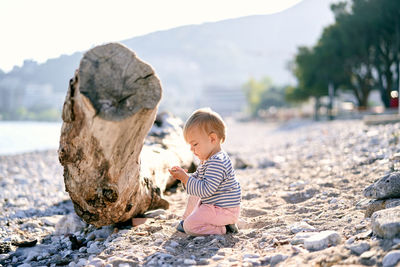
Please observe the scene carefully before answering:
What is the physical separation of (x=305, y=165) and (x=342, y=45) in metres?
23.1

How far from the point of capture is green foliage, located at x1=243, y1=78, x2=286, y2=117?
74188 millimetres

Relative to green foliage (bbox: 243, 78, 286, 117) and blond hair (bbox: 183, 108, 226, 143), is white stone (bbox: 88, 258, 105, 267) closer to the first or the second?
blond hair (bbox: 183, 108, 226, 143)

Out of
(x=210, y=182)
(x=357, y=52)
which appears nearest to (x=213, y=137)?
(x=210, y=182)

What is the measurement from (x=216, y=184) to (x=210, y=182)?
0.05 m

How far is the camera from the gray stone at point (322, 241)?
2.25m

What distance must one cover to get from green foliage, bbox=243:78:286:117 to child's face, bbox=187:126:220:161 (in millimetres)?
70692

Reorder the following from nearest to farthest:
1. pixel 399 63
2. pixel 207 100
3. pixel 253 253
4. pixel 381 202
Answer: pixel 253 253
pixel 381 202
pixel 399 63
pixel 207 100

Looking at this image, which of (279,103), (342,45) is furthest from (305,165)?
(279,103)

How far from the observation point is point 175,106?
137750 mm

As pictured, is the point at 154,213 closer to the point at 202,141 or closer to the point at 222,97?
the point at 202,141

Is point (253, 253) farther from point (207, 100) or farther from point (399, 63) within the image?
point (207, 100)

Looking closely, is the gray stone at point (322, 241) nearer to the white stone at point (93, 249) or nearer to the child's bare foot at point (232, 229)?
the child's bare foot at point (232, 229)

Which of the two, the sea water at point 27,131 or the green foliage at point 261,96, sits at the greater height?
the green foliage at point 261,96

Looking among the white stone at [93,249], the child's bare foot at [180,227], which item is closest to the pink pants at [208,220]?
the child's bare foot at [180,227]
